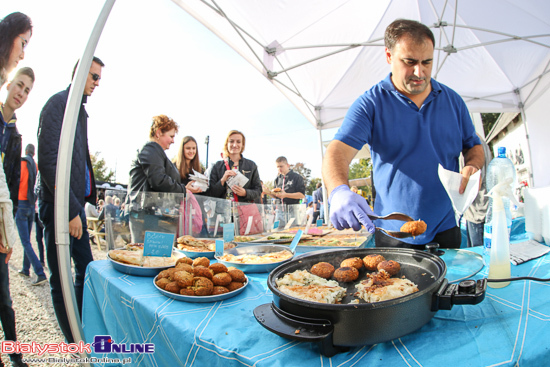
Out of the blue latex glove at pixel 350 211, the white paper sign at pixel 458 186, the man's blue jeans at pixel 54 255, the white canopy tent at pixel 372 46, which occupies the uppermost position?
the white canopy tent at pixel 372 46

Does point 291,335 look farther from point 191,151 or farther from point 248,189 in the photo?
point 191,151

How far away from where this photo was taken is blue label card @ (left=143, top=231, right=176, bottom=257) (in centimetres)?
151

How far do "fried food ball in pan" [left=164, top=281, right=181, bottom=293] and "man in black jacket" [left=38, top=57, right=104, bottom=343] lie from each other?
4.97ft

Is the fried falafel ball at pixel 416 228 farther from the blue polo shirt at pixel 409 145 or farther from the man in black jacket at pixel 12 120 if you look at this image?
the man in black jacket at pixel 12 120

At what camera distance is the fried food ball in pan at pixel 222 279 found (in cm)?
114

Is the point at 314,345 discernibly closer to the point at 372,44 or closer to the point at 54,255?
the point at 54,255

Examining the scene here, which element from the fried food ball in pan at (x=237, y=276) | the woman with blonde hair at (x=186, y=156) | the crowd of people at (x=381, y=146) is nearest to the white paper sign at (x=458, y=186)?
the crowd of people at (x=381, y=146)

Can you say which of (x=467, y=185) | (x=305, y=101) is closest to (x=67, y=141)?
(x=467, y=185)

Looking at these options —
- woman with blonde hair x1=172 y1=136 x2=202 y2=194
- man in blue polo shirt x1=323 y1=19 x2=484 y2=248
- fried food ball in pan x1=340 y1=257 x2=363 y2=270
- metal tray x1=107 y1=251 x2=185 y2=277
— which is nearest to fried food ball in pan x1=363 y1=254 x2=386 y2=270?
fried food ball in pan x1=340 y1=257 x2=363 y2=270

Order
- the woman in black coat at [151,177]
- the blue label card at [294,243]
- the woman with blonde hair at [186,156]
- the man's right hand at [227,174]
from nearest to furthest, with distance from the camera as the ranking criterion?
the blue label card at [294,243], the woman in black coat at [151,177], the man's right hand at [227,174], the woman with blonde hair at [186,156]

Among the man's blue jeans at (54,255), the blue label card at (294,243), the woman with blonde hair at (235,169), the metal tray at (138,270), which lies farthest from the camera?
the woman with blonde hair at (235,169)

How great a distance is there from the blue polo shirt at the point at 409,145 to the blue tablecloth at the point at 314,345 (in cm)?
48

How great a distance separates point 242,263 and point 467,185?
3.50 feet

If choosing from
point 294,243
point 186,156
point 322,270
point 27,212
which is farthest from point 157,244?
point 27,212
